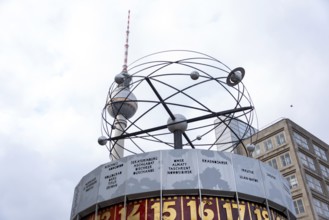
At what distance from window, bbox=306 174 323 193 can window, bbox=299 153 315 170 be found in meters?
2.40

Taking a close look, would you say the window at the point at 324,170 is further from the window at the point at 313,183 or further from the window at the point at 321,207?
the window at the point at 321,207

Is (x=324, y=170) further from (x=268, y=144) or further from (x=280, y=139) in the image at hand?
(x=268, y=144)

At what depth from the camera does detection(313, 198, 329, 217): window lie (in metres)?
59.5

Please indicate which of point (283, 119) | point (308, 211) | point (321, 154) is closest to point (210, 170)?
point (308, 211)

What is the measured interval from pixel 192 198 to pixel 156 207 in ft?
5.51

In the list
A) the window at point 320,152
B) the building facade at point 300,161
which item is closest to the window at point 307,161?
the building facade at point 300,161

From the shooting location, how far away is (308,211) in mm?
57656

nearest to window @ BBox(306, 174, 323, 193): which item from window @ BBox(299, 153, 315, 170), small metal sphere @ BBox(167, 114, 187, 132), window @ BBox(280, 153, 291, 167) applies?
window @ BBox(299, 153, 315, 170)

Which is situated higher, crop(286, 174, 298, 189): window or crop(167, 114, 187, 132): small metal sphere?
crop(286, 174, 298, 189): window

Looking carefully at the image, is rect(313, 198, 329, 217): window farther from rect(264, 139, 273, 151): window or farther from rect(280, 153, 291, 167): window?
rect(264, 139, 273, 151): window

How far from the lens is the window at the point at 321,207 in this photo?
59544mm

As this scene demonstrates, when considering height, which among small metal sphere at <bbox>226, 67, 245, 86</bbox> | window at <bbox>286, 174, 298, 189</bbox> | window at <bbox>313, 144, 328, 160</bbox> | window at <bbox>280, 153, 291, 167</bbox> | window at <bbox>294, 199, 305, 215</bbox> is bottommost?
small metal sphere at <bbox>226, 67, 245, 86</bbox>

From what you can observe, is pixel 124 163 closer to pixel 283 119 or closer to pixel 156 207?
pixel 156 207

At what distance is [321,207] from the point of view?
200ft
